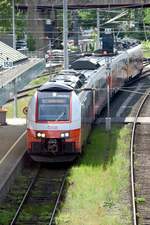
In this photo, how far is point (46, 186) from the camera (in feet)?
65.9

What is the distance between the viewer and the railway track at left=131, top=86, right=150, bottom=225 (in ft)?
55.3

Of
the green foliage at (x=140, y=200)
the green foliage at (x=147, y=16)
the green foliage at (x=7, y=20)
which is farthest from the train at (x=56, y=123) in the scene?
the green foliage at (x=147, y=16)

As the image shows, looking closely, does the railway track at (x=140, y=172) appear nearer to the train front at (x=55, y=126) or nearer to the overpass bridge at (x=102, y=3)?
the train front at (x=55, y=126)

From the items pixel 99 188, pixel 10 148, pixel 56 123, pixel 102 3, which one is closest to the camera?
pixel 99 188

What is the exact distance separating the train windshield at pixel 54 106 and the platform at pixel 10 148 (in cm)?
173

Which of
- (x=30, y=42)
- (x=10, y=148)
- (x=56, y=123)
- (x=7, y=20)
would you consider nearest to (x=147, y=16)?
(x=30, y=42)

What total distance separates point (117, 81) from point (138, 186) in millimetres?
18897

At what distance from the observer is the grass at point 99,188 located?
16422mm

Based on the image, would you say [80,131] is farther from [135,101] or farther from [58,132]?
[135,101]

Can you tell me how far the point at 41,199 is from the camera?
1858 cm

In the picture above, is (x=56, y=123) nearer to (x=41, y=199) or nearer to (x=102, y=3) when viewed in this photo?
(x=41, y=199)

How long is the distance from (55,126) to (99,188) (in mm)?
3256

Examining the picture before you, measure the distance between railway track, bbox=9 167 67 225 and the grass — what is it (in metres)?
0.30

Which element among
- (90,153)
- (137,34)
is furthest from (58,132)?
(137,34)
